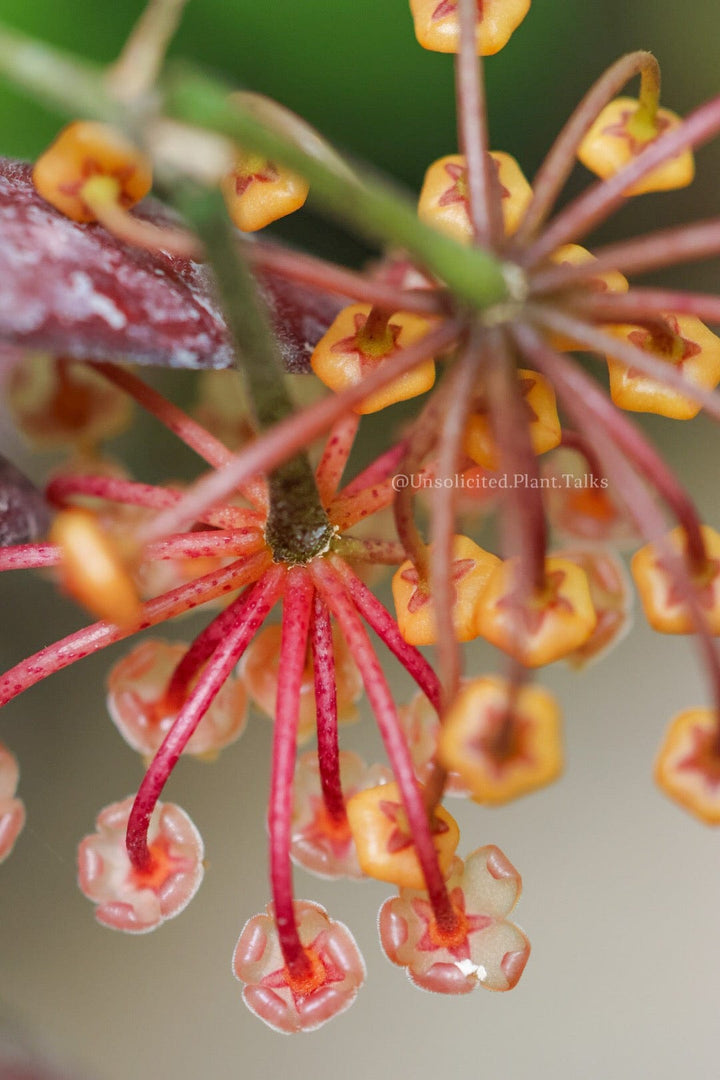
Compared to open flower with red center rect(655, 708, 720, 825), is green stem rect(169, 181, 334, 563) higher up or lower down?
higher up

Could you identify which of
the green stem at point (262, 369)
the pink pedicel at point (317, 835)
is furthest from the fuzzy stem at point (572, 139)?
the pink pedicel at point (317, 835)

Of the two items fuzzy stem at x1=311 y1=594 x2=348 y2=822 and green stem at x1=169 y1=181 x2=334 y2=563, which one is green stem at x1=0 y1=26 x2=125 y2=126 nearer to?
green stem at x1=169 y1=181 x2=334 y2=563

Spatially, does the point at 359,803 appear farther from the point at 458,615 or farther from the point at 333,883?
the point at 333,883

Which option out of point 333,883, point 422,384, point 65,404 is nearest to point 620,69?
point 422,384

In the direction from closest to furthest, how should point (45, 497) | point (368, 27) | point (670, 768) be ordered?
point (670, 768) < point (45, 497) < point (368, 27)

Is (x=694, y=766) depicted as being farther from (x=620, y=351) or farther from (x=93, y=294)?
(x=93, y=294)

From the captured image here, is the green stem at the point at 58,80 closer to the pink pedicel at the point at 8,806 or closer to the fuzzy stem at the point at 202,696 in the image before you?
the fuzzy stem at the point at 202,696

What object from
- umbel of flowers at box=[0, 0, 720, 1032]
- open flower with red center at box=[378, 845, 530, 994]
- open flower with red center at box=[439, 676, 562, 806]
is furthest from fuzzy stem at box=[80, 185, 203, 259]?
open flower with red center at box=[378, 845, 530, 994]
